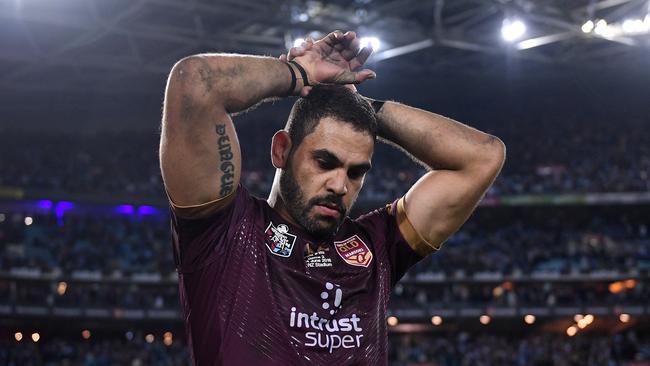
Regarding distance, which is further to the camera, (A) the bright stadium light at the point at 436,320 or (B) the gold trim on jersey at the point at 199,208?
(A) the bright stadium light at the point at 436,320

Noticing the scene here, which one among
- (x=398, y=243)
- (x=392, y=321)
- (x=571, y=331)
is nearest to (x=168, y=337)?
(x=392, y=321)

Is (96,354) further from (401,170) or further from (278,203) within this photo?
(278,203)

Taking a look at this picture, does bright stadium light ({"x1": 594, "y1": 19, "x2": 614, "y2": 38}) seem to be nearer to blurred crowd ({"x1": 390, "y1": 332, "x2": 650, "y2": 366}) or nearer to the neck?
blurred crowd ({"x1": 390, "y1": 332, "x2": 650, "y2": 366})

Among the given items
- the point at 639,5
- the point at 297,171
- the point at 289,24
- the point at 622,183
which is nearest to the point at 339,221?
the point at 297,171

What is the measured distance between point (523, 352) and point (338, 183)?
24.9 metres

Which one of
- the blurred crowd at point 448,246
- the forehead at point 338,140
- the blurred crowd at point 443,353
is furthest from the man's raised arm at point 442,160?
the blurred crowd at point 448,246

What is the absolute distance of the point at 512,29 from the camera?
1098 inches

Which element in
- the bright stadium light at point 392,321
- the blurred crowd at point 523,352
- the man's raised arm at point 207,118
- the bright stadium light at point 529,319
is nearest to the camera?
the man's raised arm at point 207,118

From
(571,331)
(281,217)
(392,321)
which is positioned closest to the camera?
(281,217)

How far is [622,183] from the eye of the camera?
3103 cm

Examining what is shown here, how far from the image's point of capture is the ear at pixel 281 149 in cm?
263

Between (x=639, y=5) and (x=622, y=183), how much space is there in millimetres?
7587

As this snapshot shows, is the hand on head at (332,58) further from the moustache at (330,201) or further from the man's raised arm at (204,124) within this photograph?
the moustache at (330,201)

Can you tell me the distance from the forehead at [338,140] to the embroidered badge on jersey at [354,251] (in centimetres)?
35
